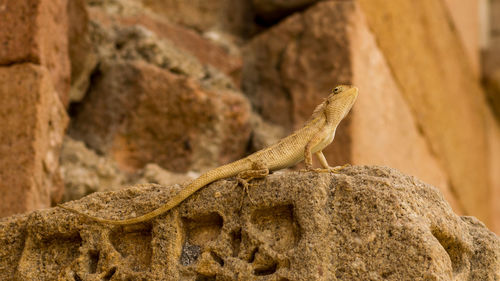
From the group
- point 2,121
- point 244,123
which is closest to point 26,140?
point 2,121

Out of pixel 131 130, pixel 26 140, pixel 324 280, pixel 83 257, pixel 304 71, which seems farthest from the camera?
pixel 304 71

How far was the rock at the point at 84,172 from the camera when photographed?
357 centimetres

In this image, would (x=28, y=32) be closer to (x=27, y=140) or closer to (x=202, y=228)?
(x=27, y=140)

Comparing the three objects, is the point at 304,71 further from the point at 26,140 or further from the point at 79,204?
the point at 79,204

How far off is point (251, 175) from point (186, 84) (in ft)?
6.17

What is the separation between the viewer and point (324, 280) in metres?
1.90

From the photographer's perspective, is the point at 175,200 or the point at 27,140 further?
the point at 27,140

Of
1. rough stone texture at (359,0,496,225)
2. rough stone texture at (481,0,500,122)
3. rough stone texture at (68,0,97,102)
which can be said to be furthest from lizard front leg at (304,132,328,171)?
rough stone texture at (481,0,500,122)

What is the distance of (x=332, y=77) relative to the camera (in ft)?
13.7

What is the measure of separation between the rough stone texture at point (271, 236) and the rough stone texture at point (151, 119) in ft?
5.06

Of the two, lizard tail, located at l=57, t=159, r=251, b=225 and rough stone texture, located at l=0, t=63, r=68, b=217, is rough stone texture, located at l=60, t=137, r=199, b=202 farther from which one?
lizard tail, located at l=57, t=159, r=251, b=225

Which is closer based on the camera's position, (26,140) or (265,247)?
(265,247)

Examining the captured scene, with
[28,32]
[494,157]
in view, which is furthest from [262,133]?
[494,157]

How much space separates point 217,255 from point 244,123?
213cm
